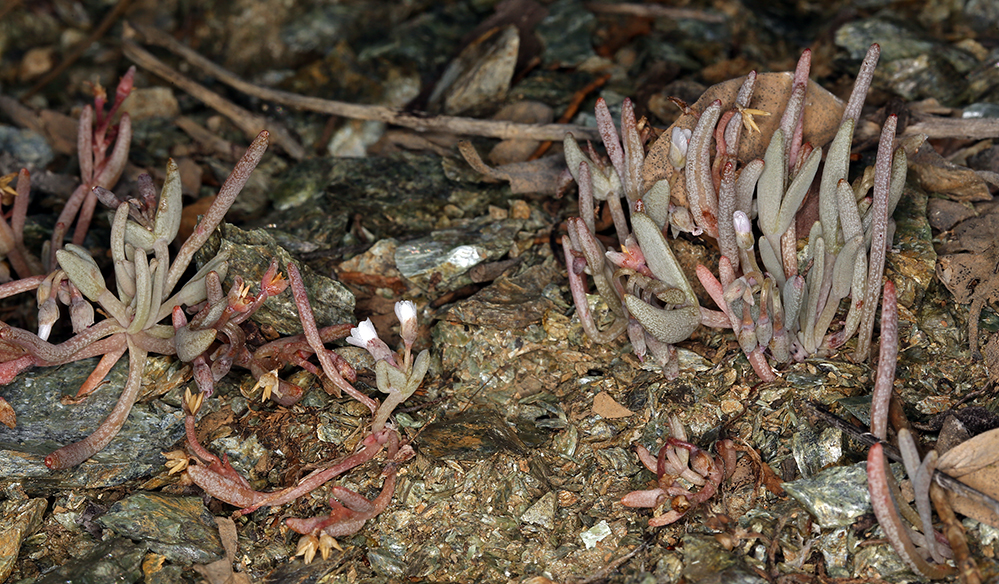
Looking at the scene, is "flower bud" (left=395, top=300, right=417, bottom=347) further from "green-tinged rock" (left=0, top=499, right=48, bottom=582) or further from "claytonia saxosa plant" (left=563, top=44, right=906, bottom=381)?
"green-tinged rock" (left=0, top=499, right=48, bottom=582)

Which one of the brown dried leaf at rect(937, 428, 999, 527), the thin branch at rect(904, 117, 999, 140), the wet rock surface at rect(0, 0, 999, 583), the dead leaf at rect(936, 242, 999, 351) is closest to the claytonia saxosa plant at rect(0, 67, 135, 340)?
the wet rock surface at rect(0, 0, 999, 583)

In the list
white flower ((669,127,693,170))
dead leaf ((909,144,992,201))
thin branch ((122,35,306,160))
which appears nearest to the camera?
white flower ((669,127,693,170))

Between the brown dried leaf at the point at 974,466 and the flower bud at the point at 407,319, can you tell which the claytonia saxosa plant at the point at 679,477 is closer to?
the brown dried leaf at the point at 974,466

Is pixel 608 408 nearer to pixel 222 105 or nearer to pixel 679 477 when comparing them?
pixel 679 477

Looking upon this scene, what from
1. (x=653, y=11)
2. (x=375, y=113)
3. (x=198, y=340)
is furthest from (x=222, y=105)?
(x=653, y=11)

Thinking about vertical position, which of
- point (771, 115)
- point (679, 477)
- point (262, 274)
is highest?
point (771, 115)

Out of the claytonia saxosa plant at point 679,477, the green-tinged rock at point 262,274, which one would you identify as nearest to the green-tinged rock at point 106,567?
the green-tinged rock at point 262,274

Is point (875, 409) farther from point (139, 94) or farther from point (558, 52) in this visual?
point (139, 94)
